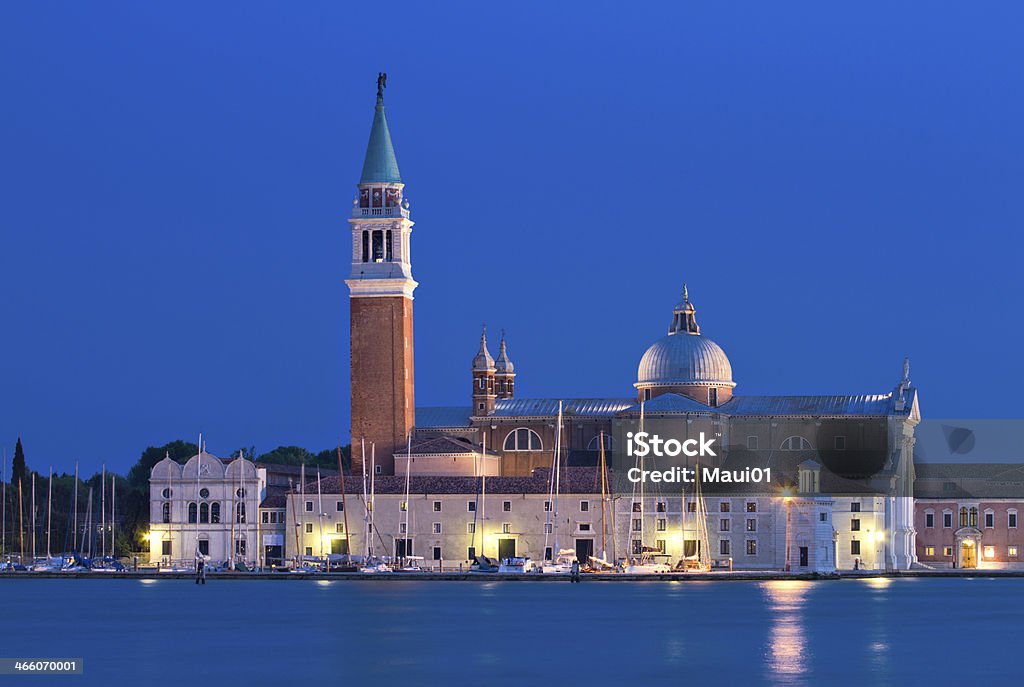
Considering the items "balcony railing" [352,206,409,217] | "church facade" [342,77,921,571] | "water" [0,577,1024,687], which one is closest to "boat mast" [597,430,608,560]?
"church facade" [342,77,921,571]

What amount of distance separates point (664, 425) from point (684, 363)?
4240 millimetres

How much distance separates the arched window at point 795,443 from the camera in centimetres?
8994

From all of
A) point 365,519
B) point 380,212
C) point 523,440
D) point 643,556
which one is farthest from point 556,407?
point 643,556

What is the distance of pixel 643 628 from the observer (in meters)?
51.7

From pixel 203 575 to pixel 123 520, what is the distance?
32.4 metres

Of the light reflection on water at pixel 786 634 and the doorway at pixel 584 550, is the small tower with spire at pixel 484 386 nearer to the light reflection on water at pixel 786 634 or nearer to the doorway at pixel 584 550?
the doorway at pixel 584 550

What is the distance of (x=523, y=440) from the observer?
9212cm

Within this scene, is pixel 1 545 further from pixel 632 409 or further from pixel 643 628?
pixel 643 628

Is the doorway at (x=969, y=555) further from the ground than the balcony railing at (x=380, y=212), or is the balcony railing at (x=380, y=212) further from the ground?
the balcony railing at (x=380, y=212)

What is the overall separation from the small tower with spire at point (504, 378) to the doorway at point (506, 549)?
12.3 m

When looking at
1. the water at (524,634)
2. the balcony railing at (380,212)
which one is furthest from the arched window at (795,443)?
the balcony railing at (380,212)

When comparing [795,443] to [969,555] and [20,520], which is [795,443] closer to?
[969,555]

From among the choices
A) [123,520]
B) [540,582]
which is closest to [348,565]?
[540,582]

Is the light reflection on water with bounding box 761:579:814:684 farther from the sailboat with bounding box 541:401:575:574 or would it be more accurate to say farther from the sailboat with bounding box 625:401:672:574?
the sailboat with bounding box 541:401:575:574
